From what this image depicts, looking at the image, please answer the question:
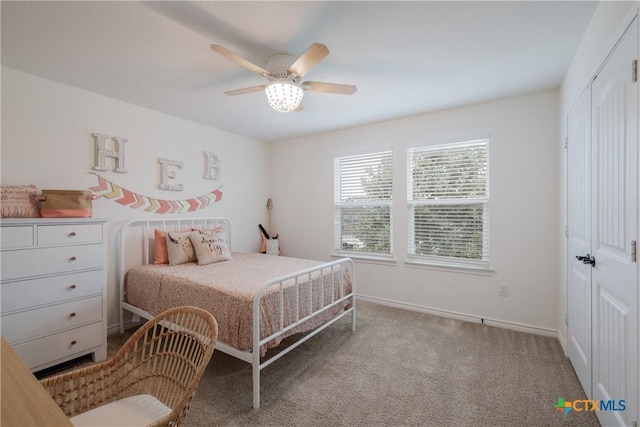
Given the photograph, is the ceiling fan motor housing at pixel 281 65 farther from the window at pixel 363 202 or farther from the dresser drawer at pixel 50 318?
the dresser drawer at pixel 50 318

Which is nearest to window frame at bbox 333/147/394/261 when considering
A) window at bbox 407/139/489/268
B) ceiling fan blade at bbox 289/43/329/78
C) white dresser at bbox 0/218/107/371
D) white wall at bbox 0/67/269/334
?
window at bbox 407/139/489/268

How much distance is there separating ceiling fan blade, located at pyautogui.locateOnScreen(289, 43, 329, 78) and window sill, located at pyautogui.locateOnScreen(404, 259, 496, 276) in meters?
2.49

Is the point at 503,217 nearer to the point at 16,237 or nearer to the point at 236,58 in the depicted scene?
the point at 236,58

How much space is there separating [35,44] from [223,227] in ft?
7.57

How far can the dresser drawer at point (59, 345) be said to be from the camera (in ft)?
6.44

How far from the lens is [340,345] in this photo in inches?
102

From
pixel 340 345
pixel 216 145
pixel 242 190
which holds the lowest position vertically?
pixel 340 345

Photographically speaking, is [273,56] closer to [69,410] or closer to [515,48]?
[515,48]

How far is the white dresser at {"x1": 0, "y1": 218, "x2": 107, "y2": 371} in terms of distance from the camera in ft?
6.23

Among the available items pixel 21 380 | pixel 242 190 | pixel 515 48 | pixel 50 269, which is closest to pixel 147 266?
pixel 50 269

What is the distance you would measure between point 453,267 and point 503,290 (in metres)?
0.51

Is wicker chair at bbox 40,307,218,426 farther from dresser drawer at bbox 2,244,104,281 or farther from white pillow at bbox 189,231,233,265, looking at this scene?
white pillow at bbox 189,231,233,265

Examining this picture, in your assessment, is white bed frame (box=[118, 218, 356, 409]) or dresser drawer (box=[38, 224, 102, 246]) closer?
white bed frame (box=[118, 218, 356, 409])

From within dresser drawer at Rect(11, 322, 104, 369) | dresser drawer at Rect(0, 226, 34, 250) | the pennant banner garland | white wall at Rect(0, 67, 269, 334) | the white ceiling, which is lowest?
dresser drawer at Rect(11, 322, 104, 369)
